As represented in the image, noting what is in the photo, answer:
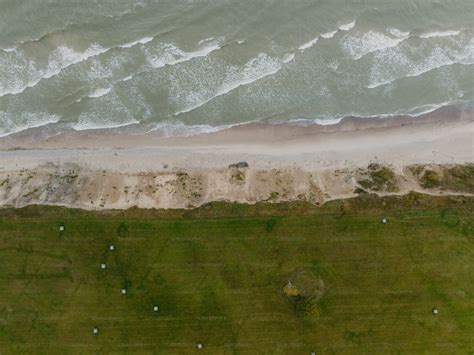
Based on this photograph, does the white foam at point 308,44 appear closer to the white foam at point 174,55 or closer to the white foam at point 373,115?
the white foam at point 373,115

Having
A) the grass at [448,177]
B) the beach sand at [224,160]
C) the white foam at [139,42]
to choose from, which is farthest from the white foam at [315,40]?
the grass at [448,177]

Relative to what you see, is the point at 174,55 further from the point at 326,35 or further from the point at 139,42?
the point at 326,35

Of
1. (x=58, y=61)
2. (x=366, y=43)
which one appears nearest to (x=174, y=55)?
(x=58, y=61)

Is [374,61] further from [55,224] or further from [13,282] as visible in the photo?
[13,282]

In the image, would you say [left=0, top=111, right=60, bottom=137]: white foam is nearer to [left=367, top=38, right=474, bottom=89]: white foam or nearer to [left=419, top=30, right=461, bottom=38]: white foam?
[left=367, top=38, right=474, bottom=89]: white foam

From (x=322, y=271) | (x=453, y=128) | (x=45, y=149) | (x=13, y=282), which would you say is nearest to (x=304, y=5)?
(x=453, y=128)

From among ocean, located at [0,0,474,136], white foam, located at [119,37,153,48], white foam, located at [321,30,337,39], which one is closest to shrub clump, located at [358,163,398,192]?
ocean, located at [0,0,474,136]

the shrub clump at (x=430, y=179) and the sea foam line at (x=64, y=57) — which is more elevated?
the sea foam line at (x=64, y=57)
